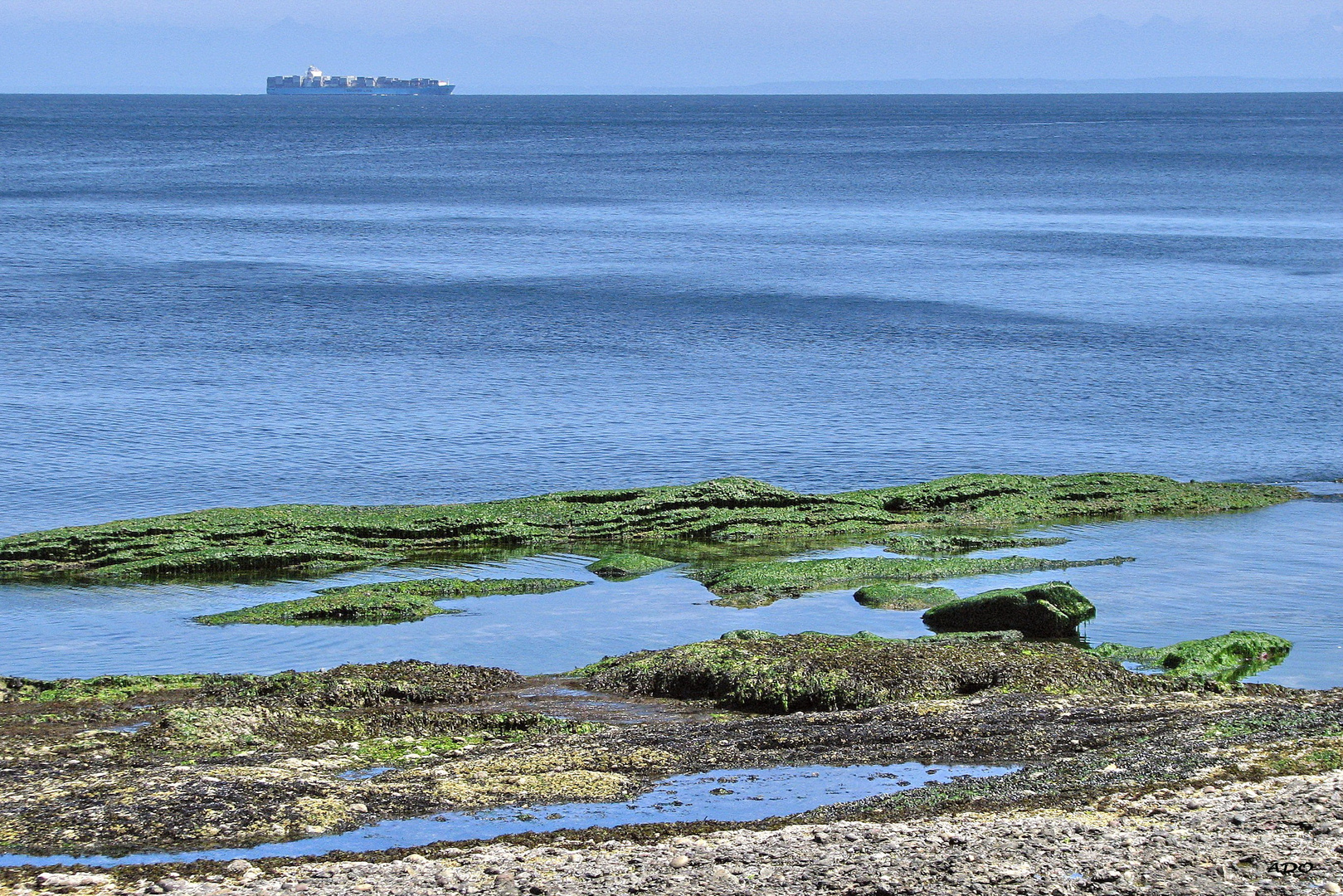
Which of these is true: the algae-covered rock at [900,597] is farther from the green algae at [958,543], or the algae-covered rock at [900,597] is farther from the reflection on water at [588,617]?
the green algae at [958,543]

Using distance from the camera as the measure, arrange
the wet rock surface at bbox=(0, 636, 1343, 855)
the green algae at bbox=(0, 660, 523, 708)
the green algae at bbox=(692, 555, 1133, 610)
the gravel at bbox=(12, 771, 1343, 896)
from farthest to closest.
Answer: the green algae at bbox=(692, 555, 1133, 610) → the green algae at bbox=(0, 660, 523, 708) → the wet rock surface at bbox=(0, 636, 1343, 855) → the gravel at bbox=(12, 771, 1343, 896)

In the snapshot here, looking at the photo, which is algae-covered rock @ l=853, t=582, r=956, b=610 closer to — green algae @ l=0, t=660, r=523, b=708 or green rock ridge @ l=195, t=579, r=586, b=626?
green rock ridge @ l=195, t=579, r=586, b=626

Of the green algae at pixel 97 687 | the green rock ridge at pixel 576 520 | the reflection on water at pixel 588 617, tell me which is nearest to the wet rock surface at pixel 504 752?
the green algae at pixel 97 687

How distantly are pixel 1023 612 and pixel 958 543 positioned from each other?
6636 millimetres

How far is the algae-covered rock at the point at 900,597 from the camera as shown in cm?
2623

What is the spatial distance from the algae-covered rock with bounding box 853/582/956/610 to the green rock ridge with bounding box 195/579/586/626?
5420 millimetres

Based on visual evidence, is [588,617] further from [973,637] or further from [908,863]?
[908,863]

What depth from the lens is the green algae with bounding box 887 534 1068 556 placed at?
30.3 m

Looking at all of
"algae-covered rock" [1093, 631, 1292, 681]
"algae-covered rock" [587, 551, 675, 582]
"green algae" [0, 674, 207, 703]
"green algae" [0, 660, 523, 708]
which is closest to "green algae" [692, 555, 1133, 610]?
"algae-covered rock" [587, 551, 675, 582]

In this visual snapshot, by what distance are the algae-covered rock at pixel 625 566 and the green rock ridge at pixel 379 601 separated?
84 centimetres

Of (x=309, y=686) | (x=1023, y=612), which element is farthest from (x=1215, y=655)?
(x=309, y=686)

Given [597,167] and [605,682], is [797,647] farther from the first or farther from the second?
[597,167]

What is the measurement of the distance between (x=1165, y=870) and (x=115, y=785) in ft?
35.5

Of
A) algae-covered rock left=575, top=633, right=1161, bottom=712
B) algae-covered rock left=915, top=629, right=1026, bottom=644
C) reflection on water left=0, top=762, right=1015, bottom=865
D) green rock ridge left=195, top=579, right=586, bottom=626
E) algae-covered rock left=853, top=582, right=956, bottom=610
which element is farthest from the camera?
Result: algae-covered rock left=853, top=582, right=956, bottom=610
